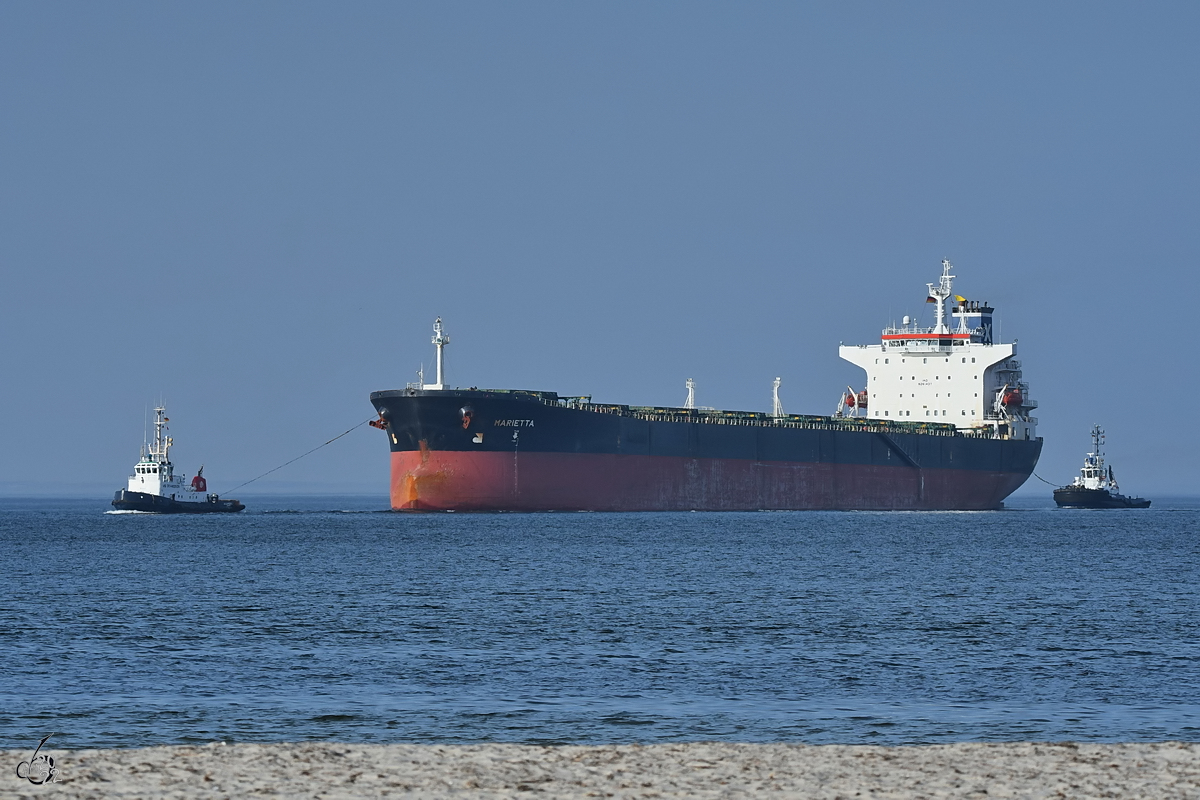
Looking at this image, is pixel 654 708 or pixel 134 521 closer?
pixel 654 708

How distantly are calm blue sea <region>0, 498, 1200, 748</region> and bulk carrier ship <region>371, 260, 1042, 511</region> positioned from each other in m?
11.1

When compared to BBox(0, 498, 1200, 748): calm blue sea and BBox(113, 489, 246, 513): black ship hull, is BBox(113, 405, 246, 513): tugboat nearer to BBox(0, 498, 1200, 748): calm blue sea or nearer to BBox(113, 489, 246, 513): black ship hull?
BBox(113, 489, 246, 513): black ship hull

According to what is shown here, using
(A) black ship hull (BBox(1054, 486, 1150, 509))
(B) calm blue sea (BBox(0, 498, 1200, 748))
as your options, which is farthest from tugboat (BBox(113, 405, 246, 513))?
(A) black ship hull (BBox(1054, 486, 1150, 509))

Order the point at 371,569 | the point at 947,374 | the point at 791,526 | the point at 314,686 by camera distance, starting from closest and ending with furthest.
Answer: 1. the point at 314,686
2. the point at 371,569
3. the point at 791,526
4. the point at 947,374

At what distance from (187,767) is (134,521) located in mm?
53509

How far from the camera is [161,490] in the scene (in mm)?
62469

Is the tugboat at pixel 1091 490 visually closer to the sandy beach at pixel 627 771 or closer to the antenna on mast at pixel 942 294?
the antenna on mast at pixel 942 294

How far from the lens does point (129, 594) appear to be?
28.5 metres

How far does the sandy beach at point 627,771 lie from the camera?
9.89m

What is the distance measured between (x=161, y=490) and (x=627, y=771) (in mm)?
54842

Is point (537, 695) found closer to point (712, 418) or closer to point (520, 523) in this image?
point (520, 523)

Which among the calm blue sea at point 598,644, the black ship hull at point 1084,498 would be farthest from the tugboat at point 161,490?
the black ship hull at point 1084,498

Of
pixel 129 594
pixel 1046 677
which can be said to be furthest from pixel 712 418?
pixel 1046 677

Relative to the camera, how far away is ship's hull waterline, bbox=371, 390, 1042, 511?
5241cm
